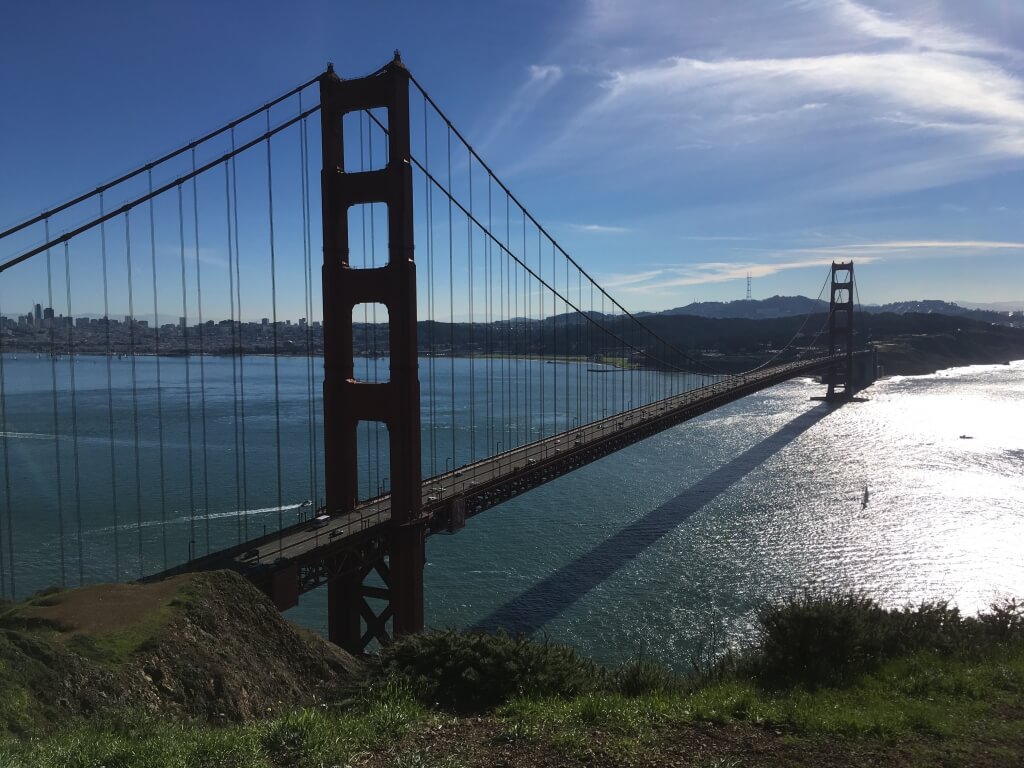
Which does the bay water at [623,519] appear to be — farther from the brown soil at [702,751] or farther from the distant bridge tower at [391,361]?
the brown soil at [702,751]

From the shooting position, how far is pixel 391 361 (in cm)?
1506

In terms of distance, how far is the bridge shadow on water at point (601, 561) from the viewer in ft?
57.0

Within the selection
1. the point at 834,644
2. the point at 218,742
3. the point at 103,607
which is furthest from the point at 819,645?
the point at 103,607

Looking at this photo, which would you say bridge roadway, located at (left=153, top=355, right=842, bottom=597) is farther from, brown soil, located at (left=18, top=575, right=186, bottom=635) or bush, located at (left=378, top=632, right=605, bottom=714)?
bush, located at (left=378, top=632, right=605, bottom=714)

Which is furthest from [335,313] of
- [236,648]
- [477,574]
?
[477,574]

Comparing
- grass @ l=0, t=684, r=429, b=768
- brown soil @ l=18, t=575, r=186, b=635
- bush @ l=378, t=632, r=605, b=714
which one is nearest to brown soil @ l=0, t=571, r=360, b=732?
brown soil @ l=18, t=575, r=186, b=635

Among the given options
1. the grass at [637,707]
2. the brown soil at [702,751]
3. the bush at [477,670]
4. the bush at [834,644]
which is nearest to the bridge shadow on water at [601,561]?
the bush at [477,670]

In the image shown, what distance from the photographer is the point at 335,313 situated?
15.2 m

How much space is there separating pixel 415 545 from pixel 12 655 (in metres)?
8.33

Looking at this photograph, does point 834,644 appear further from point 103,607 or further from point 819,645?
point 103,607

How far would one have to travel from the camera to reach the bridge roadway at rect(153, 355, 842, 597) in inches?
488

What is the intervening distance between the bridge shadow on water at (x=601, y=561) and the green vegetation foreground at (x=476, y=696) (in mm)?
6483

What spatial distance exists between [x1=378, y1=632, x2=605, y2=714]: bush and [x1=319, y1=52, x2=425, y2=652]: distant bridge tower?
638cm

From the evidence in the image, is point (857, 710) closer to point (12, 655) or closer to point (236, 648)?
point (236, 648)
